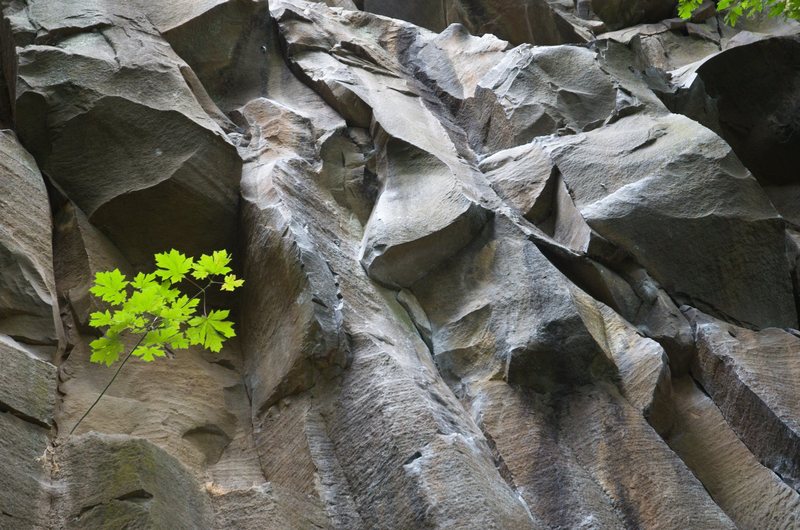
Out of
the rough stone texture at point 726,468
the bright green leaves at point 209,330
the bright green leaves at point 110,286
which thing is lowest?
the rough stone texture at point 726,468

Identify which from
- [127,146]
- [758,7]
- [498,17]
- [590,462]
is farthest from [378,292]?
[498,17]

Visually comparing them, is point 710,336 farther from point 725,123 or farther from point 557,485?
point 725,123

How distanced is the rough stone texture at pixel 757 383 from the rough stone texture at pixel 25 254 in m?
5.27

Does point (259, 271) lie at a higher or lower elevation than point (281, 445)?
higher

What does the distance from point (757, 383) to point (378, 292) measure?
10.5 feet

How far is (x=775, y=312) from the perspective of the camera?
846cm

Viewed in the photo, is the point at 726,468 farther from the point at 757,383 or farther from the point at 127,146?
the point at 127,146

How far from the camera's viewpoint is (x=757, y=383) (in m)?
7.09

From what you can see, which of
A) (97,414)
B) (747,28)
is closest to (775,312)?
(97,414)

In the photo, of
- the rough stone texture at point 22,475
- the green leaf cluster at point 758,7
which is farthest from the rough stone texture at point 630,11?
the rough stone texture at point 22,475

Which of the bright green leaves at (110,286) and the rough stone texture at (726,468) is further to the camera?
the rough stone texture at (726,468)

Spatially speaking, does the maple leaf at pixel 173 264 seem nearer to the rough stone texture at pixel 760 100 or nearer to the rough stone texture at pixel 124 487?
the rough stone texture at pixel 124 487

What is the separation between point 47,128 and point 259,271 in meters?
2.14

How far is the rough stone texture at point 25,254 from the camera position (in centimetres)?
545
